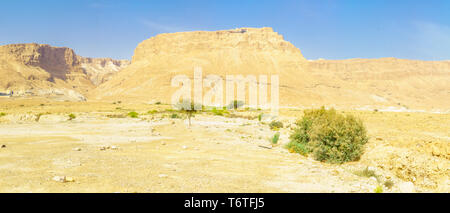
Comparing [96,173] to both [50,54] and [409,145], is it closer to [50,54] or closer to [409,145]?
[409,145]

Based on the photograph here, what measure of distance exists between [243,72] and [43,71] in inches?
3623

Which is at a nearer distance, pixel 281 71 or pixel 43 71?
pixel 281 71

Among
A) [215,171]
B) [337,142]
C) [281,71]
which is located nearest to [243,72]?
[281,71]

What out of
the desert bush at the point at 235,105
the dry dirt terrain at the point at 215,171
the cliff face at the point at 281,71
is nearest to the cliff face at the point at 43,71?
the cliff face at the point at 281,71

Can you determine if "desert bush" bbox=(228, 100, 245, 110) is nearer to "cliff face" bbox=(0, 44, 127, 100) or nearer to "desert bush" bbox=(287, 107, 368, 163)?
"cliff face" bbox=(0, 44, 127, 100)

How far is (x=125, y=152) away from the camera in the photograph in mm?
12305

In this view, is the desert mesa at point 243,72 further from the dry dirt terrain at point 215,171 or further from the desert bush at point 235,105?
the dry dirt terrain at point 215,171

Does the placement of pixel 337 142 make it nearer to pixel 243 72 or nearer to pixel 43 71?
pixel 243 72

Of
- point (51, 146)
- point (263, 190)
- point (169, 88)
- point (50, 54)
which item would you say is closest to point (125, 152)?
point (51, 146)

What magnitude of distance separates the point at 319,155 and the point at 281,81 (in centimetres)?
9925

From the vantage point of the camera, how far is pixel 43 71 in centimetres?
14262

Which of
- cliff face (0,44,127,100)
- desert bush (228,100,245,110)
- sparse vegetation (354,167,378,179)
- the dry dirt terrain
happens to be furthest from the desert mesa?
sparse vegetation (354,167,378,179)

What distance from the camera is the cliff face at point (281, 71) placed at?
346 ft
